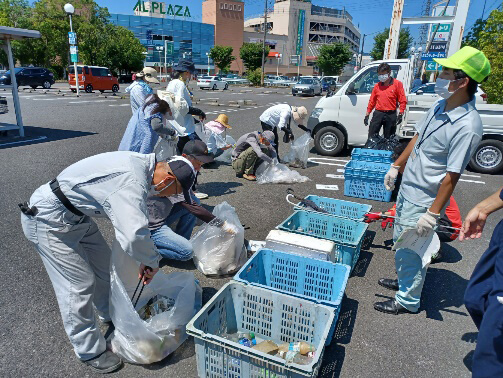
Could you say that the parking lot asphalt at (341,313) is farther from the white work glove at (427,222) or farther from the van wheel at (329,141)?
the van wheel at (329,141)

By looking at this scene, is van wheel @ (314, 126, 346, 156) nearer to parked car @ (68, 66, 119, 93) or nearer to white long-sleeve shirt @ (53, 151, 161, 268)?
white long-sleeve shirt @ (53, 151, 161, 268)

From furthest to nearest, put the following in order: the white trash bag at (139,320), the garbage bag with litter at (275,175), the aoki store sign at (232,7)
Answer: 1. the aoki store sign at (232,7)
2. the garbage bag with litter at (275,175)
3. the white trash bag at (139,320)

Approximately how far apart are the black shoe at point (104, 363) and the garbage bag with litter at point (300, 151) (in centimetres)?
554

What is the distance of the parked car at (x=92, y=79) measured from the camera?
23.7 metres

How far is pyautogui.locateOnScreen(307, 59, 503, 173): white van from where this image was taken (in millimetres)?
7133

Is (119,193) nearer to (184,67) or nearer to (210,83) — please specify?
(184,67)

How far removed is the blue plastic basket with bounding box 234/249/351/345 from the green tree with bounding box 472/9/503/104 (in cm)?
995

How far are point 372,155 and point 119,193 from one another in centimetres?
493

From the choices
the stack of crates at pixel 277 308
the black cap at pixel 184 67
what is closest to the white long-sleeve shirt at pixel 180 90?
the black cap at pixel 184 67

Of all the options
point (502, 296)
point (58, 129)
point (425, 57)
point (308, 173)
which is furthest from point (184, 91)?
point (425, 57)

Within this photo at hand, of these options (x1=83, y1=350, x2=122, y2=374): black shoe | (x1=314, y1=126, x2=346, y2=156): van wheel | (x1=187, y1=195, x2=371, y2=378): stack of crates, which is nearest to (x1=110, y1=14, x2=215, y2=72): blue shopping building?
(x1=314, y1=126, x2=346, y2=156): van wheel

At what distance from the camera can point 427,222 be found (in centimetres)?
252

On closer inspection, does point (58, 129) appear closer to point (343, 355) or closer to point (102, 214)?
point (102, 214)

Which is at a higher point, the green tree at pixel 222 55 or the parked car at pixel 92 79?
the green tree at pixel 222 55
